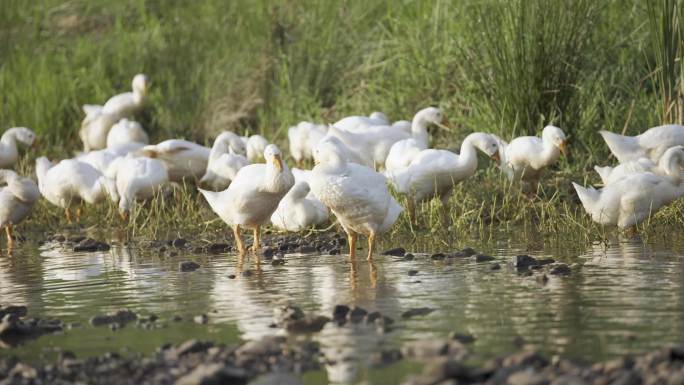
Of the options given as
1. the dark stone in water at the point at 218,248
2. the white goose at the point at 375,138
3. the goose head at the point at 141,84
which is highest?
the goose head at the point at 141,84

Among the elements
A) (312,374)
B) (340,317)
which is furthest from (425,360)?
(340,317)

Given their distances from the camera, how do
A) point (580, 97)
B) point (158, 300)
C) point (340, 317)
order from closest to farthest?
point (340, 317) < point (158, 300) < point (580, 97)

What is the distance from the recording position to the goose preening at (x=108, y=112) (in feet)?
55.1

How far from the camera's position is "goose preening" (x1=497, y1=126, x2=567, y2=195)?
11242 millimetres

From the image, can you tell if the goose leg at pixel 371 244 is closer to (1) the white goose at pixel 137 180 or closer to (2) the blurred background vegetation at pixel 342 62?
(2) the blurred background vegetation at pixel 342 62

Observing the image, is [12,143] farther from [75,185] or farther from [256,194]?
[256,194]

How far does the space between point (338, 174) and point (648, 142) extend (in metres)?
3.32

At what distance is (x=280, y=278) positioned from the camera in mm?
8383

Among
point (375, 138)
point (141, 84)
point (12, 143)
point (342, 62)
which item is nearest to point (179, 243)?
point (375, 138)

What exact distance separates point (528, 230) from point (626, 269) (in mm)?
2575

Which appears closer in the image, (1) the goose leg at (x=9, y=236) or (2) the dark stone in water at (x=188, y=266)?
(2) the dark stone in water at (x=188, y=266)

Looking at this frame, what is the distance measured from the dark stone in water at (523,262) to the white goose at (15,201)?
4.98m

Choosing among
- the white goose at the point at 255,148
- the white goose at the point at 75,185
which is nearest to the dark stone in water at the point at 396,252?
the white goose at the point at 75,185

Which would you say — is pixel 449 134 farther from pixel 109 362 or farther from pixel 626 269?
pixel 109 362
